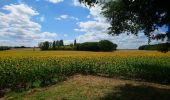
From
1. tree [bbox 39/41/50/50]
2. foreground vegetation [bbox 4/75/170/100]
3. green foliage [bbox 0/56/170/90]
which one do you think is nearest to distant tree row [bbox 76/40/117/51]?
tree [bbox 39/41/50/50]

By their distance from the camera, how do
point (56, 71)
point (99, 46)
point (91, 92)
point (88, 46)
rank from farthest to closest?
1. point (88, 46)
2. point (99, 46)
3. point (56, 71)
4. point (91, 92)

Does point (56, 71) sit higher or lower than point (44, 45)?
lower

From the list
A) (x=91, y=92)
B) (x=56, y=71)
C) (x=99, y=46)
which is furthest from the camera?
(x=99, y=46)

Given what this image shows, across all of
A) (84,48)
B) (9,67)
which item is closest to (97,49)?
(84,48)

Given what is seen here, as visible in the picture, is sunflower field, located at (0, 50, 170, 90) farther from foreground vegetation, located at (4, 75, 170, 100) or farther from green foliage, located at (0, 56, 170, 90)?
foreground vegetation, located at (4, 75, 170, 100)

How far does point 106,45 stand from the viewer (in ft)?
206

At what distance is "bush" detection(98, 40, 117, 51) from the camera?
6203 cm

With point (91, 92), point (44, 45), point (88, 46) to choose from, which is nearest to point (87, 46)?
point (88, 46)

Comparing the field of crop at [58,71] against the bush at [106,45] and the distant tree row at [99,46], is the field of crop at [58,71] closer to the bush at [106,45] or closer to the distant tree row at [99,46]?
the bush at [106,45]

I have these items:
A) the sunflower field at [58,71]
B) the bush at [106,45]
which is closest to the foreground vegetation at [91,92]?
the sunflower field at [58,71]

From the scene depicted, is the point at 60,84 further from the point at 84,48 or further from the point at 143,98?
the point at 84,48

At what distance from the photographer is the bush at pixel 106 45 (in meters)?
62.0

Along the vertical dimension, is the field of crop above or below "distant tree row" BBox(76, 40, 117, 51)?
below

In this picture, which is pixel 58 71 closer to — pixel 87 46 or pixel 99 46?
pixel 99 46
